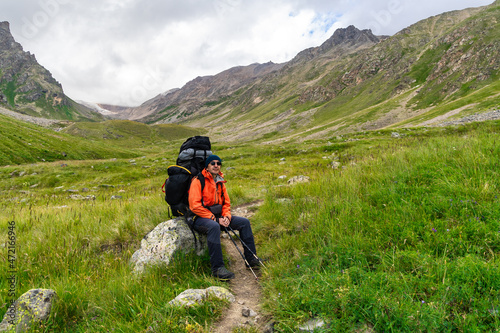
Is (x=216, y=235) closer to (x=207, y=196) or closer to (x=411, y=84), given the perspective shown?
(x=207, y=196)

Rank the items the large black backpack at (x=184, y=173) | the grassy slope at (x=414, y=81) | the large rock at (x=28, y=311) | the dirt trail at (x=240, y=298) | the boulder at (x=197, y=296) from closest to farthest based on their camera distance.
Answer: the large rock at (x=28, y=311) < the dirt trail at (x=240, y=298) < the boulder at (x=197, y=296) < the large black backpack at (x=184, y=173) < the grassy slope at (x=414, y=81)

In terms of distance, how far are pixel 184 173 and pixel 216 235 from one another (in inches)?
69.9

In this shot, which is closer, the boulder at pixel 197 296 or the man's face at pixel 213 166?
the boulder at pixel 197 296

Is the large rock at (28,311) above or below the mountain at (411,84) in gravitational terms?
below

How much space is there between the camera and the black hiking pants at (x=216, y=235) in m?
4.80

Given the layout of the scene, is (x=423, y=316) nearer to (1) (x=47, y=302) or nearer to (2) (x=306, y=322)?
(2) (x=306, y=322)

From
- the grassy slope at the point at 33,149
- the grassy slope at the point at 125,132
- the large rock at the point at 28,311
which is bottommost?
the large rock at the point at 28,311

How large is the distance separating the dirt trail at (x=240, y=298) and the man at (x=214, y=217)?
0.86 ft

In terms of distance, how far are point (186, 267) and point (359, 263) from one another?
3.23 meters

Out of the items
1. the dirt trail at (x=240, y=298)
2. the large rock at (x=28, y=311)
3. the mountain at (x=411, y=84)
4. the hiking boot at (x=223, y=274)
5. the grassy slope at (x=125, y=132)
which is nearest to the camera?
the large rock at (x=28, y=311)

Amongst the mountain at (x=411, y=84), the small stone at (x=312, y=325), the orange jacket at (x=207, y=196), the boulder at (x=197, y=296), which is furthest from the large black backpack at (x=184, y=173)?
the mountain at (x=411, y=84)

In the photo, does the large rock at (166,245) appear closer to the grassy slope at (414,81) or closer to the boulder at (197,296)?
the boulder at (197,296)

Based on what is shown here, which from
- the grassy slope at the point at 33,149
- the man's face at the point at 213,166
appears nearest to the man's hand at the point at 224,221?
the man's face at the point at 213,166

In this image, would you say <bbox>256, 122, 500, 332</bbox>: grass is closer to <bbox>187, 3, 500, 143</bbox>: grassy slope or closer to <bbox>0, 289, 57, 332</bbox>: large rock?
<bbox>0, 289, 57, 332</bbox>: large rock
